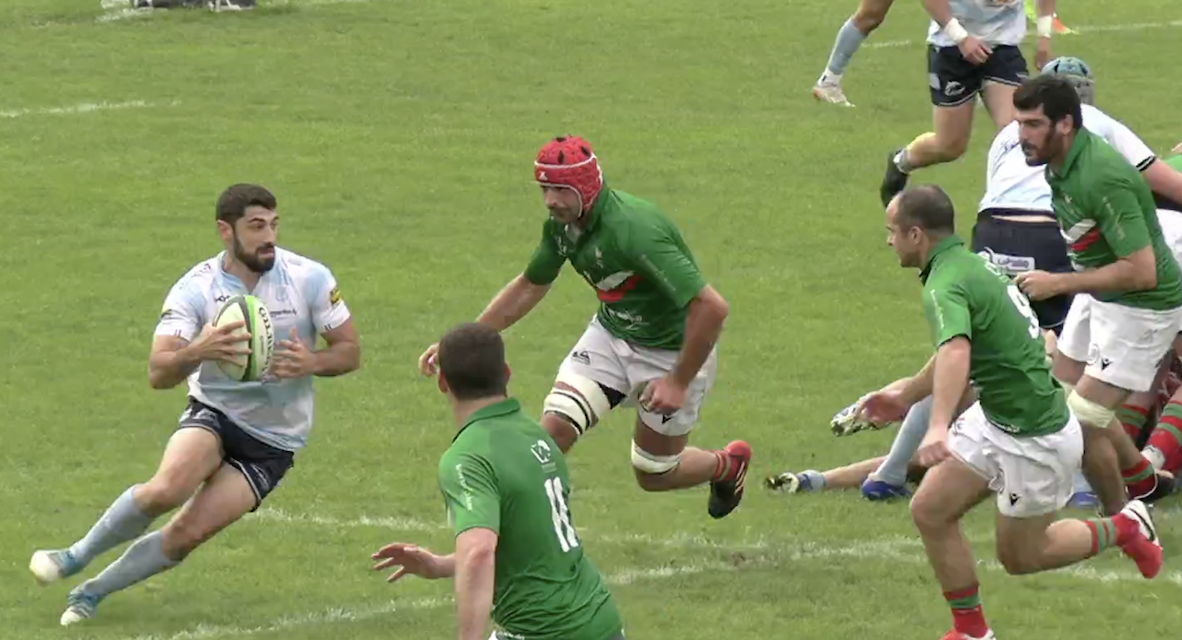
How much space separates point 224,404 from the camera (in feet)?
35.7

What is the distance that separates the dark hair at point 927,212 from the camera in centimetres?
971

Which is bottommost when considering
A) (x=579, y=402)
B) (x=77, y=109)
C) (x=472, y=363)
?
(x=77, y=109)

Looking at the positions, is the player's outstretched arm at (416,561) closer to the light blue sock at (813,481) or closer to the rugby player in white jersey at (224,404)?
the rugby player in white jersey at (224,404)

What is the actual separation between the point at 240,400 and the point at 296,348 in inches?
17.0

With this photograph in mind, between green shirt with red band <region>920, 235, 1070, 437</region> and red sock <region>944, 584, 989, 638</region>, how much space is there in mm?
755

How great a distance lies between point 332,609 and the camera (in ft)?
35.9

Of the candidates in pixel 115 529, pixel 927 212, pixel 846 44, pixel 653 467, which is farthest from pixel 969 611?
pixel 846 44

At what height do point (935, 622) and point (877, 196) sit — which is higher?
point (935, 622)

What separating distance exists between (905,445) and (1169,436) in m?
1.46

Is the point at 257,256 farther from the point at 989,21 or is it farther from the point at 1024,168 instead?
the point at 989,21

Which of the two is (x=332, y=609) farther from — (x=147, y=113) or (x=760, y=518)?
(x=147, y=113)

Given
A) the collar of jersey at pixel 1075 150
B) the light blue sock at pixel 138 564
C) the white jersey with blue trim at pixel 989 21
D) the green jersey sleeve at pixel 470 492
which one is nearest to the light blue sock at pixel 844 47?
the white jersey with blue trim at pixel 989 21

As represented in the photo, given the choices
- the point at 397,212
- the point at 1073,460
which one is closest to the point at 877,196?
the point at 397,212

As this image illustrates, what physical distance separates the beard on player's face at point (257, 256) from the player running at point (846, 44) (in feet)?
35.3
